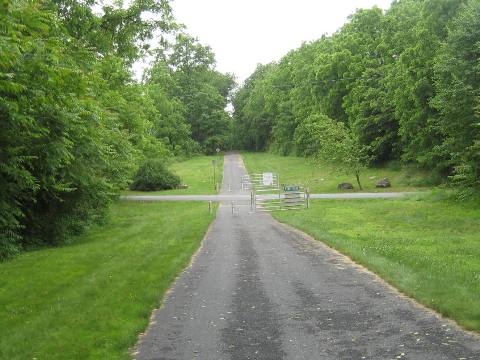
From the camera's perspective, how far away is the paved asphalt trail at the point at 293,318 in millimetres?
6508

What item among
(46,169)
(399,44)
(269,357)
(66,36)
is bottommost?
(269,357)

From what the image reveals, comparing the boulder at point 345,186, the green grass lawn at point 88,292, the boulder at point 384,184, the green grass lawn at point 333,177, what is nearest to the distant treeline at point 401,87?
the green grass lawn at point 333,177

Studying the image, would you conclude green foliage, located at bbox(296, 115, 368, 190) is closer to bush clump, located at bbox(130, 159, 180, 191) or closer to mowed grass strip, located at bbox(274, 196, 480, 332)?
mowed grass strip, located at bbox(274, 196, 480, 332)

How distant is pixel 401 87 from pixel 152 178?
22.2 metres

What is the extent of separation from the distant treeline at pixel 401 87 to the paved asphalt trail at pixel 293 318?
13.4 m

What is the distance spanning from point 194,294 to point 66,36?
881cm

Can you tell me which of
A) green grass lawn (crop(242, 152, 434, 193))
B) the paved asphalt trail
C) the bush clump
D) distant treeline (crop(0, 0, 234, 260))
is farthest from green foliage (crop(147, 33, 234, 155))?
the paved asphalt trail

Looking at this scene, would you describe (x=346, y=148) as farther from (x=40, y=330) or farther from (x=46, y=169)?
(x=40, y=330)

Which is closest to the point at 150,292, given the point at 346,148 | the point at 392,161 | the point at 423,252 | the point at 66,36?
the point at 423,252

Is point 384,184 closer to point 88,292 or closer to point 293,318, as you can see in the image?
point 88,292

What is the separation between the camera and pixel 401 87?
40.9 m

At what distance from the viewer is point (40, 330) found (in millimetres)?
7758

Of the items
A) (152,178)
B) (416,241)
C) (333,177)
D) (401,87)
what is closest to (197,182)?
(152,178)

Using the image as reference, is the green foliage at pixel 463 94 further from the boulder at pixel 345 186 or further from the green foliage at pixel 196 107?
the green foliage at pixel 196 107
